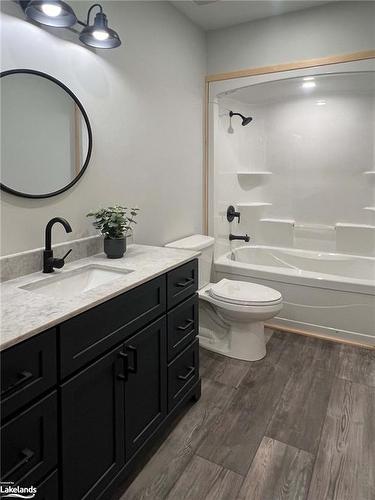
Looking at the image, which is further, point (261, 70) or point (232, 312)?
point (261, 70)

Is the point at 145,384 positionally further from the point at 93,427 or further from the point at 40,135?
the point at 40,135

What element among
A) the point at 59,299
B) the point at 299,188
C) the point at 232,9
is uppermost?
the point at 232,9

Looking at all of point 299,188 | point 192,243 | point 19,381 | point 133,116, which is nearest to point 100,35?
point 133,116

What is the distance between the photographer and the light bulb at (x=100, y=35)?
169 cm

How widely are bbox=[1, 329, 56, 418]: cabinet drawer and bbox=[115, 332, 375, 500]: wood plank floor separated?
2.51ft

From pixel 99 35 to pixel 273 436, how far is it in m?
2.19

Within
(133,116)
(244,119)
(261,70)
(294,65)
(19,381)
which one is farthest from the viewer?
(244,119)

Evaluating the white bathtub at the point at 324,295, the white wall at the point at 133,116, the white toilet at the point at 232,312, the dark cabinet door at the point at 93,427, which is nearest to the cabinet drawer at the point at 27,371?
the dark cabinet door at the point at 93,427

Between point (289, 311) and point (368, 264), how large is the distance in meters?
1.05

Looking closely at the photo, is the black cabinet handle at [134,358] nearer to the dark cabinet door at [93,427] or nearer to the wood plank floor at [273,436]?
the dark cabinet door at [93,427]

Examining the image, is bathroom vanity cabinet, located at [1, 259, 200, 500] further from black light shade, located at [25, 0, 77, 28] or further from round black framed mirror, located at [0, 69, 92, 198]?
black light shade, located at [25, 0, 77, 28]

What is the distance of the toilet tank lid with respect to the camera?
258 centimetres

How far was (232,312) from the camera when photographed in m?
2.42

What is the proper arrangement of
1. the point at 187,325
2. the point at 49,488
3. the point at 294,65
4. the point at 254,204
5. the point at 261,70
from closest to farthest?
the point at 49,488 < the point at 187,325 < the point at 294,65 < the point at 261,70 < the point at 254,204
